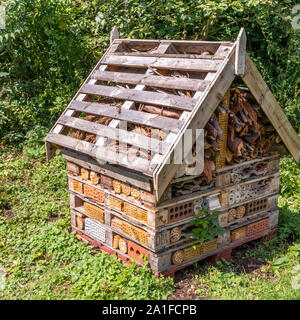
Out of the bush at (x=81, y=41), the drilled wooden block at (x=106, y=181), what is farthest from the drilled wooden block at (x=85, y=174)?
the bush at (x=81, y=41)

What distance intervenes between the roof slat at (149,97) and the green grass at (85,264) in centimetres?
163

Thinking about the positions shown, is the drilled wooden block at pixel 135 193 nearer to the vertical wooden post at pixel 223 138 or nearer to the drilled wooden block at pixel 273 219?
the vertical wooden post at pixel 223 138

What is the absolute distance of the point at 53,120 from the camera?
8.20 metres

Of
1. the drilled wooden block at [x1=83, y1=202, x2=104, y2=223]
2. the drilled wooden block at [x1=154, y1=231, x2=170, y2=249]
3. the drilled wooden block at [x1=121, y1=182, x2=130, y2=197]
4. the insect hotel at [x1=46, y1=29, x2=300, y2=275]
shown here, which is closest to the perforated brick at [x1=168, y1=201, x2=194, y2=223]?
the insect hotel at [x1=46, y1=29, x2=300, y2=275]

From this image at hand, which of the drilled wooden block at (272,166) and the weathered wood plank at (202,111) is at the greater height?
the weathered wood plank at (202,111)

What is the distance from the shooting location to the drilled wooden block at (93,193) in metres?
4.54

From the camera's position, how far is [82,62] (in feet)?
27.8

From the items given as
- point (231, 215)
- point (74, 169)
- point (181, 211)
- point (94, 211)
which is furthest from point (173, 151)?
point (74, 169)

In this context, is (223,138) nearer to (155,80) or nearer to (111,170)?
(155,80)

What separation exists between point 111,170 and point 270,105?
1.77 m

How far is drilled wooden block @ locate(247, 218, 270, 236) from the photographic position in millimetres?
4750

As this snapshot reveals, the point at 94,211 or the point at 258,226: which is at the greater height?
the point at 94,211

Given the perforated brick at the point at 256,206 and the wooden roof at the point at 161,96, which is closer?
the wooden roof at the point at 161,96

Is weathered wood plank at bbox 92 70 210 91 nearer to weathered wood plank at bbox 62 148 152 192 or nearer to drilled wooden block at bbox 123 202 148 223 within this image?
weathered wood plank at bbox 62 148 152 192
